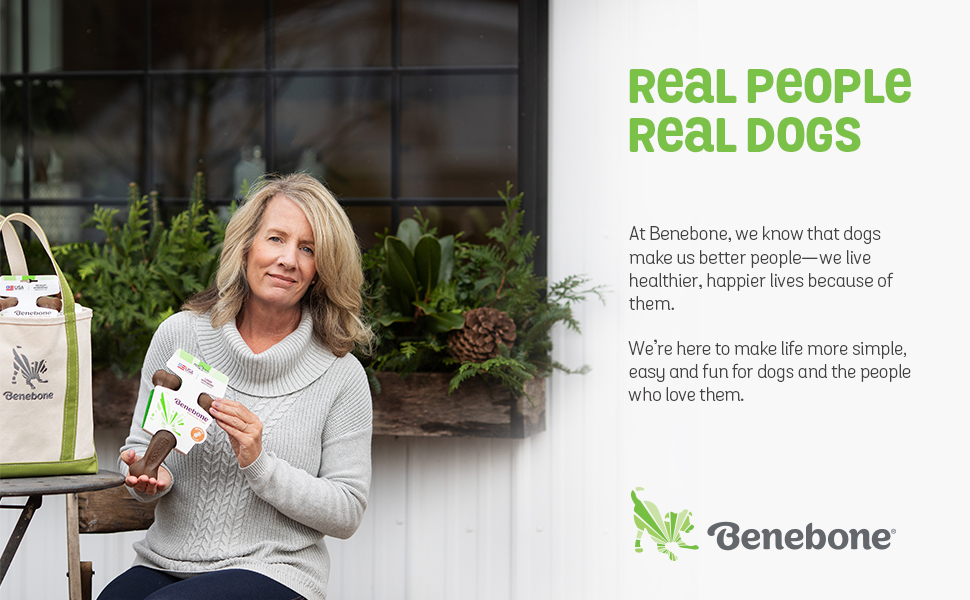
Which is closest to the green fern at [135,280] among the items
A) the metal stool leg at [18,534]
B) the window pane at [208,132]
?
the window pane at [208,132]

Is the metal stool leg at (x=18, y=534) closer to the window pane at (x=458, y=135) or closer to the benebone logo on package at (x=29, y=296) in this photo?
the benebone logo on package at (x=29, y=296)

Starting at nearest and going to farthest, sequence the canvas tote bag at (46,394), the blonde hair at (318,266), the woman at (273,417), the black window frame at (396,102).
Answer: the canvas tote bag at (46,394) → the woman at (273,417) → the blonde hair at (318,266) → the black window frame at (396,102)

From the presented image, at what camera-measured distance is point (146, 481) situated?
5.23 feet

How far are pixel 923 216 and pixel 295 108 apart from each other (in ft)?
6.04

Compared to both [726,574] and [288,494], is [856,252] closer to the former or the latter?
[726,574]

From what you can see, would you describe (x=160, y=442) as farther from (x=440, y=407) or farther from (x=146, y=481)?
(x=440, y=407)

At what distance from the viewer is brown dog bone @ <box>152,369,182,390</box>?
1.52 meters

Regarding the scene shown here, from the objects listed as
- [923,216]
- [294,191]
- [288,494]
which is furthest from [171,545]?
[923,216]

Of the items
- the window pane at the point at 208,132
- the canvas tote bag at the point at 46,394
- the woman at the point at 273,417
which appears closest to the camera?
the canvas tote bag at the point at 46,394

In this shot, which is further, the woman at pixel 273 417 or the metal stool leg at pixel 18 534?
the woman at pixel 273 417

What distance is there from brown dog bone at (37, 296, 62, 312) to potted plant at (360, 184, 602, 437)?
75 centimetres

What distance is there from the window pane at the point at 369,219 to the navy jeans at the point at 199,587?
115cm

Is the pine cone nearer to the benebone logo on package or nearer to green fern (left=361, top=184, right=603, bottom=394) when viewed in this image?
green fern (left=361, top=184, right=603, bottom=394)

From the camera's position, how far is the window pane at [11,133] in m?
2.67
